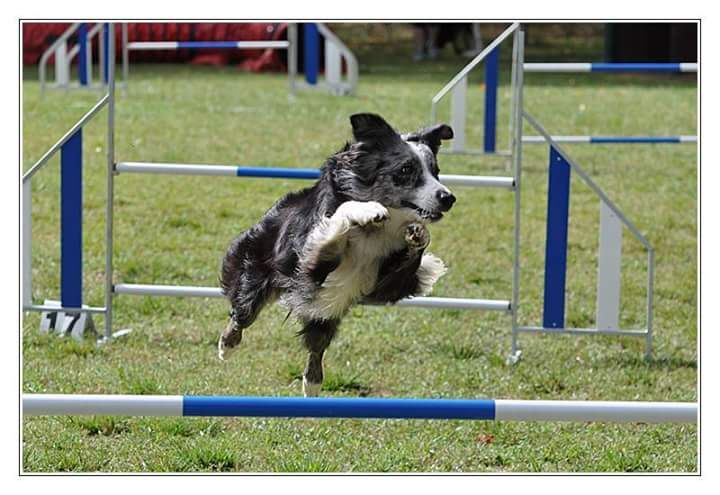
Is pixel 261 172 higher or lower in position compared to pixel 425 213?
higher

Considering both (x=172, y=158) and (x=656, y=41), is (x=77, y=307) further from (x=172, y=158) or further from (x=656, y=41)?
(x=656, y=41)

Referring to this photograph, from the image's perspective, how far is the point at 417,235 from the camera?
4.29 metres

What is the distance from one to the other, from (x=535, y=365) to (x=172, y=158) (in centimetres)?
613

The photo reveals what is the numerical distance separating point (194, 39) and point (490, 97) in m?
12.3

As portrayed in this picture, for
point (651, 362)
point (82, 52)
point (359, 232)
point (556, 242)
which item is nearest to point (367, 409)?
point (359, 232)

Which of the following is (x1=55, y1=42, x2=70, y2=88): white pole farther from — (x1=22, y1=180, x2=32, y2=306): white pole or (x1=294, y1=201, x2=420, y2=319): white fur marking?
(x1=294, y1=201, x2=420, y2=319): white fur marking

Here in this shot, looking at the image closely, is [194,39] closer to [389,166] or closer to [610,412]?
[389,166]

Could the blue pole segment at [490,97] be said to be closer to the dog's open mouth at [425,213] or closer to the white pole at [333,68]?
the dog's open mouth at [425,213]

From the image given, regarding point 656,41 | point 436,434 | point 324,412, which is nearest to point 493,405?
point 324,412

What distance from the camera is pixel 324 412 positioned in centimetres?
368

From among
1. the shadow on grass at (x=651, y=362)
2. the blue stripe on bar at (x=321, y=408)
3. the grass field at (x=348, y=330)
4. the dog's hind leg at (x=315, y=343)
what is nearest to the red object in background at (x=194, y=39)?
the grass field at (x=348, y=330)

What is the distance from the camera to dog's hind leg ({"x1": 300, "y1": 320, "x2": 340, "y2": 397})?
4695 millimetres

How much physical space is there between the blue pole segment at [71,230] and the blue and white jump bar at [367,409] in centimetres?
344

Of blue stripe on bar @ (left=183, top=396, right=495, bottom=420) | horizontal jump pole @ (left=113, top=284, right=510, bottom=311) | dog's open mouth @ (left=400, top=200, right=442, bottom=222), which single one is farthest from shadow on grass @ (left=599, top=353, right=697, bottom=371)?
blue stripe on bar @ (left=183, top=396, right=495, bottom=420)
